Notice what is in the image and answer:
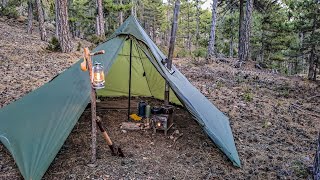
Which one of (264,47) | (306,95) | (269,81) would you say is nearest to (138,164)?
(306,95)

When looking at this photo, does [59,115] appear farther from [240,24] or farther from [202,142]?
[240,24]

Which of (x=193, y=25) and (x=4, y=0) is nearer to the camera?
(x=4, y=0)

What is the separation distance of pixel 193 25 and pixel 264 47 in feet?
58.6

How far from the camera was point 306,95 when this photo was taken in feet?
28.6

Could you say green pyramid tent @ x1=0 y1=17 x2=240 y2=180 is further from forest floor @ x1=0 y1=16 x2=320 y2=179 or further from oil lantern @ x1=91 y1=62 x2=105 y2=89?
oil lantern @ x1=91 y1=62 x2=105 y2=89

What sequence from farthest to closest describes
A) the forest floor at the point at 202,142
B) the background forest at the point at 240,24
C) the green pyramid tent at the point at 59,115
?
the background forest at the point at 240,24 < the forest floor at the point at 202,142 < the green pyramid tent at the point at 59,115

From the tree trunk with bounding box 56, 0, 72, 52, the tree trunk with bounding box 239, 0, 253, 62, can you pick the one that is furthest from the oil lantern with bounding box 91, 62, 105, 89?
the tree trunk with bounding box 239, 0, 253, 62

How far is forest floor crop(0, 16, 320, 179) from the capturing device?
391 centimetres

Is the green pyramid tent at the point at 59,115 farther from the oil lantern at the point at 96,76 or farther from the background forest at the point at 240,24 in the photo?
the background forest at the point at 240,24

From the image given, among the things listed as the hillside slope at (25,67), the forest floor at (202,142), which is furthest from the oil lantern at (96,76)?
the hillside slope at (25,67)

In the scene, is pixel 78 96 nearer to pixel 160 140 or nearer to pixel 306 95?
pixel 160 140

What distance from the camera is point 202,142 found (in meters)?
4.98

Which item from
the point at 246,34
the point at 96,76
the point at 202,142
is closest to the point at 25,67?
the point at 96,76

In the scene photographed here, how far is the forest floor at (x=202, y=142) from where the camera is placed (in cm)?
391
